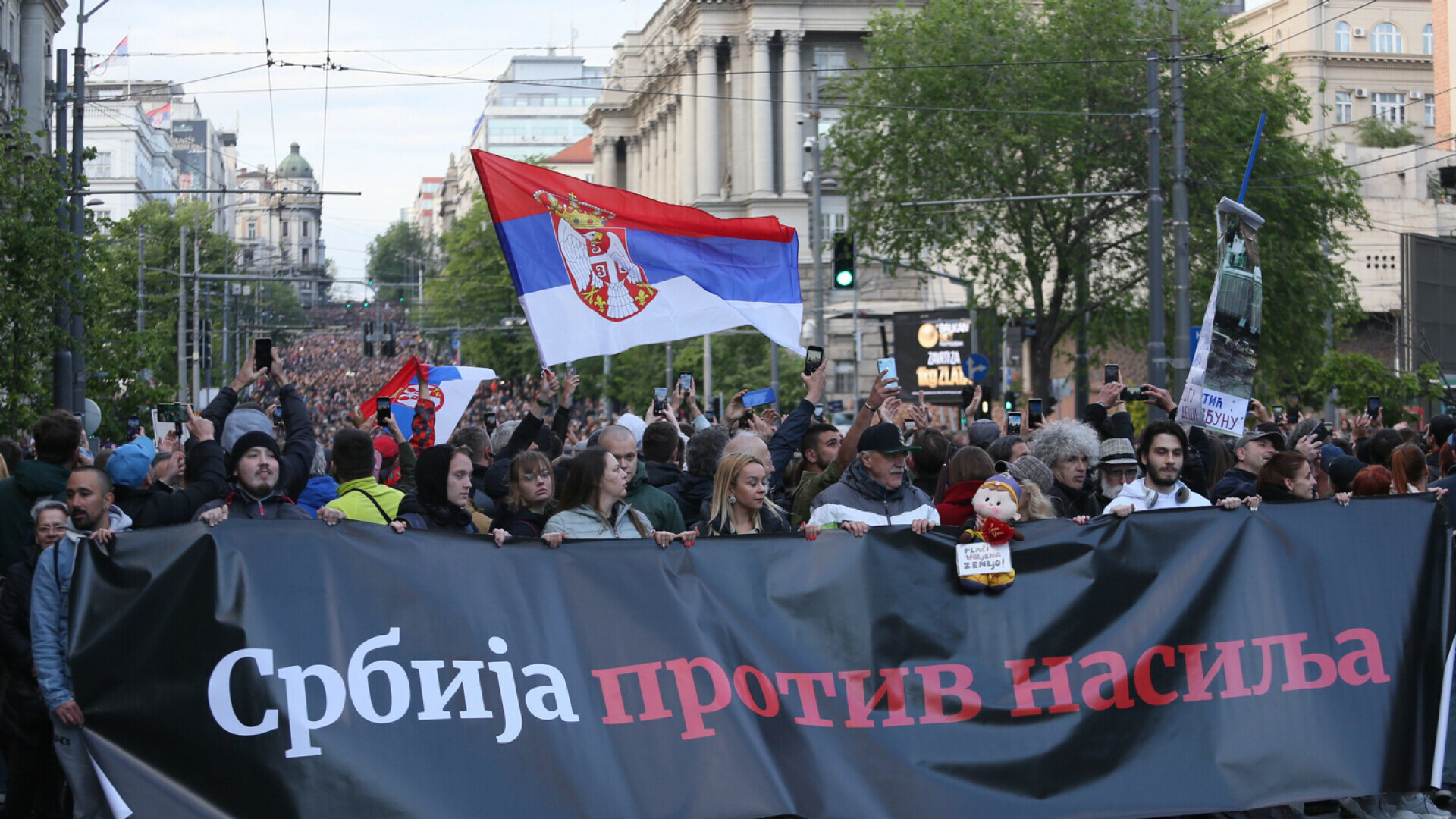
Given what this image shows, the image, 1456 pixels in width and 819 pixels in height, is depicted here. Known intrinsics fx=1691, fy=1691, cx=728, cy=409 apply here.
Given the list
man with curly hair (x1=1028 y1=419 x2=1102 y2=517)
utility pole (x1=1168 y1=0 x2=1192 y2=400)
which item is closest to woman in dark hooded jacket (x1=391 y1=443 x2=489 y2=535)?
man with curly hair (x1=1028 y1=419 x2=1102 y2=517)

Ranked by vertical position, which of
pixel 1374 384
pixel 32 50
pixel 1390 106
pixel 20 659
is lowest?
pixel 20 659

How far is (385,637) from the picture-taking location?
6.38 metres

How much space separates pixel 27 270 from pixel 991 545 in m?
17.5

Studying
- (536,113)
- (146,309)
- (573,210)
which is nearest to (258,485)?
(573,210)

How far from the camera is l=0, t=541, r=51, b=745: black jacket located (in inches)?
254

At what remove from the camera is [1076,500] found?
345 inches

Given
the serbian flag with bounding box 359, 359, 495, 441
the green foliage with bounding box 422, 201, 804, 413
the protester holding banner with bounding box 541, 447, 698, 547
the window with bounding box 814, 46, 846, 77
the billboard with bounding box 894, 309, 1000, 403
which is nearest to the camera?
the protester holding banner with bounding box 541, 447, 698, 547

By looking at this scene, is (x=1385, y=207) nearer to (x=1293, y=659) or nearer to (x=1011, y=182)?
(x=1011, y=182)

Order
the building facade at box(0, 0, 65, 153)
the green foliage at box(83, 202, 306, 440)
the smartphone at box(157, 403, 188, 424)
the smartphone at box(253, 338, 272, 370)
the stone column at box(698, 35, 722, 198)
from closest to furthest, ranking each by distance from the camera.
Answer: the smartphone at box(253, 338, 272, 370)
the smartphone at box(157, 403, 188, 424)
the green foliage at box(83, 202, 306, 440)
the building facade at box(0, 0, 65, 153)
the stone column at box(698, 35, 722, 198)

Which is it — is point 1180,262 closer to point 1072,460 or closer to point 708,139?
point 1072,460

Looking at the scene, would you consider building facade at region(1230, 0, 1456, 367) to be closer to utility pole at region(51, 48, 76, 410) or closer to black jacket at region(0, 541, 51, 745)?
utility pole at region(51, 48, 76, 410)

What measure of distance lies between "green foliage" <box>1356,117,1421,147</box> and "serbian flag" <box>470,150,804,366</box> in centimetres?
6977

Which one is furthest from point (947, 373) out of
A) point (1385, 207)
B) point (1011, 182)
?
point (1385, 207)

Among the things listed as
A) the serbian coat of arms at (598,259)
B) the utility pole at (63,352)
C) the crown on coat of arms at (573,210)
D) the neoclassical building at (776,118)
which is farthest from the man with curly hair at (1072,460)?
the neoclassical building at (776,118)
